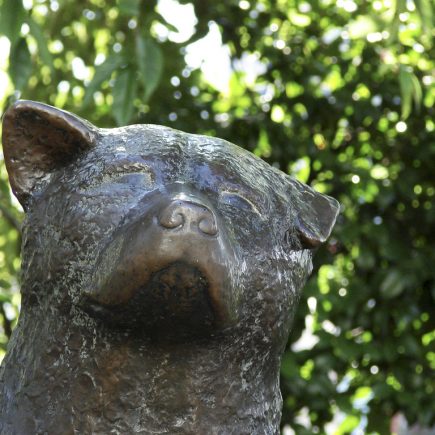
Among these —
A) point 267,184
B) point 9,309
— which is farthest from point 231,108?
point 267,184

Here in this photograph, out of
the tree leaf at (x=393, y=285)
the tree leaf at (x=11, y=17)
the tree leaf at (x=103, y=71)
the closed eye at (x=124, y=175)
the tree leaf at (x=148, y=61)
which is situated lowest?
the tree leaf at (x=393, y=285)

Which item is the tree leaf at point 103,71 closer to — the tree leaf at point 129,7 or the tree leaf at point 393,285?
the tree leaf at point 129,7

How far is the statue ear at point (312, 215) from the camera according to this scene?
1492 mm

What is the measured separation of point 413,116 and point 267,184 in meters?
1.80

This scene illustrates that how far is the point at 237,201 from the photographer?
55.0 inches

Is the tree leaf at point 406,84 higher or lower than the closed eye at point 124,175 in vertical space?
lower

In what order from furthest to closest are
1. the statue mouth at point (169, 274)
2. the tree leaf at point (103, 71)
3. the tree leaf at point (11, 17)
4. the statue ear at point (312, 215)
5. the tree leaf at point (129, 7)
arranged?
1. the tree leaf at point (103, 71)
2. the tree leaf at point (129, 7)
3. the tree leaf at point (11, 17)
4. the statue ear at point (312, 215)
5. the statue mouth at point (169, 274)

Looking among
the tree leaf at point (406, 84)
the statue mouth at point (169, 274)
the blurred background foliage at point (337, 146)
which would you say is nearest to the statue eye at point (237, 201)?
the statue mouth at point (169, 274)


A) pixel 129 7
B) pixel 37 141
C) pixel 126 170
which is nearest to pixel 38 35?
pixel 129 7

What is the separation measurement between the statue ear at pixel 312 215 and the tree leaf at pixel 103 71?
0.77 metres

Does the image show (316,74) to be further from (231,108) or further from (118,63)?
(118,63)

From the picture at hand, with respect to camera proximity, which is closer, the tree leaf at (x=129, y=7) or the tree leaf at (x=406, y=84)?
the tree leaf at (x=129, y=7)

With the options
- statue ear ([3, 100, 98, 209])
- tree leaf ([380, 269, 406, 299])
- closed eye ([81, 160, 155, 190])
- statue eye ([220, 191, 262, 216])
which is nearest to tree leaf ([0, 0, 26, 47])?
statue ear ([3, 100, 98, 209])

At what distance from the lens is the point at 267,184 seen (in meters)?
1.49
